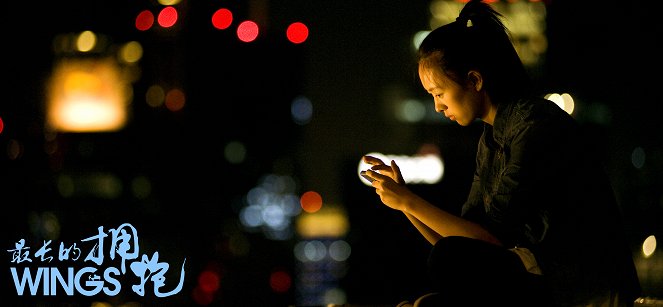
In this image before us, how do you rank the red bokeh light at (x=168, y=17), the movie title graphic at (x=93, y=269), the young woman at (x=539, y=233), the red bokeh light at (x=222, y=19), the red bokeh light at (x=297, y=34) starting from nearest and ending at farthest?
the young woman at (x=539, y=233), the movie title graphic at (x=93, y=269), the red bokeh light at (x=168, y=17), the red bokeh light at (x=222, y=19), the red bokeh light at (x=297, y=34)

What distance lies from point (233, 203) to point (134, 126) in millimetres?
5146

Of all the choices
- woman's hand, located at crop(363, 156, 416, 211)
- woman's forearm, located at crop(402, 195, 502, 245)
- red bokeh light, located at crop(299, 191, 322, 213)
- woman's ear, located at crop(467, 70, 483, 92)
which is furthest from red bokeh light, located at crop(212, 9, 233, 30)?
woman's forearm, located at crop(402, 195, 502, 245)

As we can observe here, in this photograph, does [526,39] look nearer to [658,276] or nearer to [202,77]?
[202,77]

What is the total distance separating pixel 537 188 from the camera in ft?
7.39

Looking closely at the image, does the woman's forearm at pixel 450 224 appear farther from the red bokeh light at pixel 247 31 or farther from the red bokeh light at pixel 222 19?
the red bokeh light at pixel 247 31

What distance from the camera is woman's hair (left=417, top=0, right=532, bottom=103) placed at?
2.43 metres

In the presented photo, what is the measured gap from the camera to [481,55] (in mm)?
2438

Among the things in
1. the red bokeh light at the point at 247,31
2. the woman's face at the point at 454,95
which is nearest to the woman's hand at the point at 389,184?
the woman's face at the point at 454,95

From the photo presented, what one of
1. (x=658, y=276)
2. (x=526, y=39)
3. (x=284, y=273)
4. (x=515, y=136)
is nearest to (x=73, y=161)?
(x=284, y=273)

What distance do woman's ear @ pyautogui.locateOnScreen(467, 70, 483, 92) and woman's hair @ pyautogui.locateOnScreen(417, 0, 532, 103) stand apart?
0.04 ft

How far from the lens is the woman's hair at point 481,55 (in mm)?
2434

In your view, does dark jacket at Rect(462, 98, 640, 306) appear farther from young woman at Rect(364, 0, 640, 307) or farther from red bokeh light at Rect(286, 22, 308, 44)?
red bokeh light at Rect(286, 22, 308, 44)

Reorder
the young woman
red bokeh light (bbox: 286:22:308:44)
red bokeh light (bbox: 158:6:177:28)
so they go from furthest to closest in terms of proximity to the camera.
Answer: red bokeh light (bbox: 286:22:308:44) → red bokeh light (bbox: 158:6:177:28) → the young woman

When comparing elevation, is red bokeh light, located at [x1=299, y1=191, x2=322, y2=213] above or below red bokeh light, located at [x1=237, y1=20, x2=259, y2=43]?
below
